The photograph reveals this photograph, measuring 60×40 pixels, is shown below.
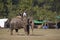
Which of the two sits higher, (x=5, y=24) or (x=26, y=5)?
(x=26, y=5)

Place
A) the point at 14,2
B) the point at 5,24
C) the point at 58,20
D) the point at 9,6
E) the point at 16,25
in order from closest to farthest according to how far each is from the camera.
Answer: the point at 16,25
the point at 5,24
the point at 58,20
the point at 9,6
the point at 14,2

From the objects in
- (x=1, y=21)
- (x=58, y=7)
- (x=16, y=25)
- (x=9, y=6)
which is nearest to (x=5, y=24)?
(x=1, y=21)

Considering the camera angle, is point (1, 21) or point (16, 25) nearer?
point (16, 25)

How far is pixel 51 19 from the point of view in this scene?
54.5 metres

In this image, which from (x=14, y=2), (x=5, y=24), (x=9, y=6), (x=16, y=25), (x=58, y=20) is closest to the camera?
(x=16, y=25)

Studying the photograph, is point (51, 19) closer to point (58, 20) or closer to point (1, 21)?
point (58, 20)

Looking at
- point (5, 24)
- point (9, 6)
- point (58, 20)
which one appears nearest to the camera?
point (5, 24)

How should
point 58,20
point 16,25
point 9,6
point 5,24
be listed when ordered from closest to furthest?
point 16,25, point 5,24, point 58,20, point 9,6

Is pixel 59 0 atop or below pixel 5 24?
atop

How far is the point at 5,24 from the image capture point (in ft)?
160

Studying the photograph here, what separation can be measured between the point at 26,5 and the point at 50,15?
18.7ft

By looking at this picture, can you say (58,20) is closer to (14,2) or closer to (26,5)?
Answer: (26,5)

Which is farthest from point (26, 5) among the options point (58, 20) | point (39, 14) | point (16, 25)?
point (16, 25)

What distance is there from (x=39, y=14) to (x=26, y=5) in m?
3.45
